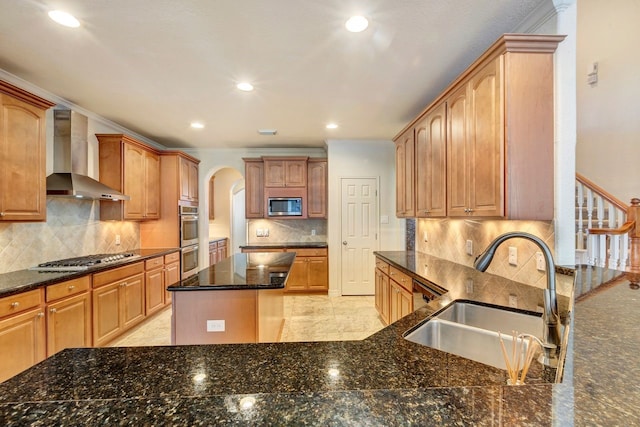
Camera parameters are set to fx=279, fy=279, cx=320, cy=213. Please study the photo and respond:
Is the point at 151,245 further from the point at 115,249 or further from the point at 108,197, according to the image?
the point at 108,197

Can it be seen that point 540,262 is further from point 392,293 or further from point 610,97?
point 610,97

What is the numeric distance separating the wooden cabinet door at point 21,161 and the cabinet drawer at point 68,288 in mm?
600

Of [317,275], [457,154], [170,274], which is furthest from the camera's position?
[317,275]

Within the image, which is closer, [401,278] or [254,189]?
[401,278]

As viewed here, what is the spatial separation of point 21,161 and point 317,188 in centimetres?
373

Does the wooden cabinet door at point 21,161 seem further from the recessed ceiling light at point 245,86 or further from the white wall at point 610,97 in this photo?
the white wall at point 610,97

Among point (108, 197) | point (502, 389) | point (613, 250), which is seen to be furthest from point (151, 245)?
point (613, 250)

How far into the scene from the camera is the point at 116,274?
301 centimetres

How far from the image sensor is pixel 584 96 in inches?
157

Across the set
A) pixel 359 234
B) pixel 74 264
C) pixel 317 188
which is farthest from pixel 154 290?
pixel 359 234

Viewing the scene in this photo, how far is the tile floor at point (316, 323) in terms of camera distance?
10.3 ft

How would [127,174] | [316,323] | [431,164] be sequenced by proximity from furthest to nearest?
[127,174] → [316,323] → [431,164]

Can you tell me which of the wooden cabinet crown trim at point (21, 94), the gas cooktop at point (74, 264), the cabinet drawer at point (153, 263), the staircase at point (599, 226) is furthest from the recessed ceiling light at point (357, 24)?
the cabinet drawer at point (153, 263)

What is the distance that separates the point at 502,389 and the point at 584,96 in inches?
205
